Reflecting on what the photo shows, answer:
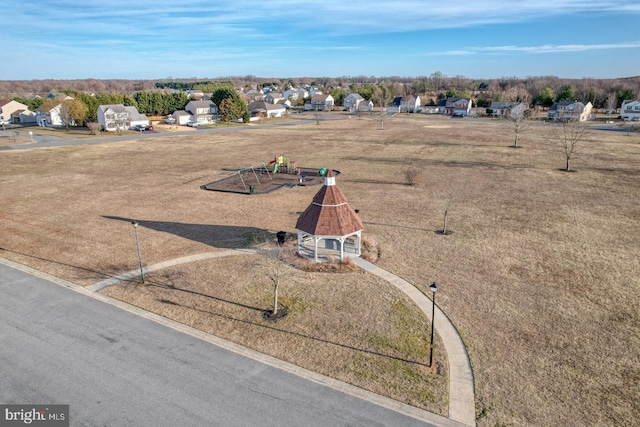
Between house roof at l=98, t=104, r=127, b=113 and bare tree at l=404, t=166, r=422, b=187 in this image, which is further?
house roof at l=98, t=104, r=127, b=113

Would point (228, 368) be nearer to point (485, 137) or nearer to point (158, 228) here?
point (158, 228)

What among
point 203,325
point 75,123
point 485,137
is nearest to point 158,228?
point 203,325

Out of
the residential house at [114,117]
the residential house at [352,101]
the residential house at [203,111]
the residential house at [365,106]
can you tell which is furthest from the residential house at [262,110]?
the residential house at [114,117]

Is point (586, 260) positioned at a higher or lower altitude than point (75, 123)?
lower

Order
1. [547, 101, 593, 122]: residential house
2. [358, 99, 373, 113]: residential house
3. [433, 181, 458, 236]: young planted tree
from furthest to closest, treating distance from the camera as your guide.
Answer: [358, 99, 373, 113]: residential house < [547, 101, 593, 122]: residential house < [433, 181, 458, 236]: young planted tree

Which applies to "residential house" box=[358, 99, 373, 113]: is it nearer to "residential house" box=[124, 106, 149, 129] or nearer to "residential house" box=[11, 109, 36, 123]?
"residential house" box=[124, 106, 149, 129]

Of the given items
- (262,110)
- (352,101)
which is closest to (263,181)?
(262,110)

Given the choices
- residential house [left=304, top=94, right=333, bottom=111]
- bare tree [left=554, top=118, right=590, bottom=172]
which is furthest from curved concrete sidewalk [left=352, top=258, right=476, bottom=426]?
residential house [left=304, top=94, right=333, bottom=111]

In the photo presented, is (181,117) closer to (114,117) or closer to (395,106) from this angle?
(114,117)
